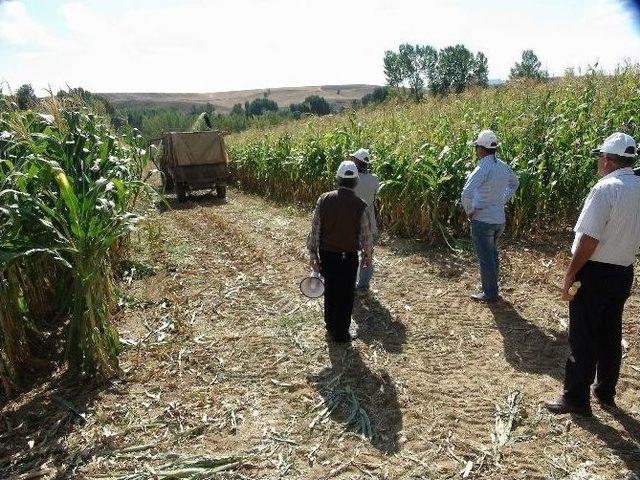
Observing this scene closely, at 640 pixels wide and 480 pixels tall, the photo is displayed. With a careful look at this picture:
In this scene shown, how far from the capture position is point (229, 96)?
146875mm

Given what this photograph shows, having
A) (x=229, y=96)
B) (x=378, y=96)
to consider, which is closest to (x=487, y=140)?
(x=378, y=96)

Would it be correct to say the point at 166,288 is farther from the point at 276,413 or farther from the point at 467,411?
the point at 467,411

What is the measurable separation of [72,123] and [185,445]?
3279 millimetres

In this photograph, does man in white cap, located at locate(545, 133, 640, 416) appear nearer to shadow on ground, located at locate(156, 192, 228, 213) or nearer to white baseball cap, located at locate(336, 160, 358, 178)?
white baseball cap, located at locate(336, 160, 358, 178)

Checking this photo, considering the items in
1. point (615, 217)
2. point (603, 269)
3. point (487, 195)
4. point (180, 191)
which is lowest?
point (180, 191)

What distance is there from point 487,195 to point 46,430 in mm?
4452

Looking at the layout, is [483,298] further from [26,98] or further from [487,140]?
[26,98]

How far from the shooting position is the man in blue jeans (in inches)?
203

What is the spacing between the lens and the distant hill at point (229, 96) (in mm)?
126625

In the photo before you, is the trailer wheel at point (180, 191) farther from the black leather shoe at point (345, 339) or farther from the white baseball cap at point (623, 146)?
the white baseball cap at point (623, 146)

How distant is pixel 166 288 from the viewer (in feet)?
21.7

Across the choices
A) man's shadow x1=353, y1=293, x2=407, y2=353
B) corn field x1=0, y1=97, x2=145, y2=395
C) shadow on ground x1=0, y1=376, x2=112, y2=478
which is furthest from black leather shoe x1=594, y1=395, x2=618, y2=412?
corn field x1=0, y1=97, x2=145, y2=395

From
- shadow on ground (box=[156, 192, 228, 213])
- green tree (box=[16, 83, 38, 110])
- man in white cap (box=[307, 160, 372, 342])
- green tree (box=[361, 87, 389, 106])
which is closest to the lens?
man in white cap (box=[307, 160, 372, 342])

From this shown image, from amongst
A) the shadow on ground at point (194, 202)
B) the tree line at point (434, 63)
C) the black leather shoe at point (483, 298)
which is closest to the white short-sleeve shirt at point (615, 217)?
the black leather shoe at point (483, 298)
